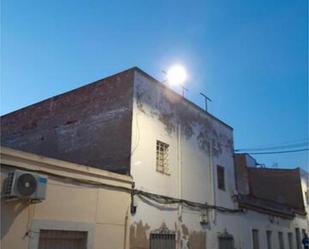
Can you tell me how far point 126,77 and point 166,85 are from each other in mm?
1871

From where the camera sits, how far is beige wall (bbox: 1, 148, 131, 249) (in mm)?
6527

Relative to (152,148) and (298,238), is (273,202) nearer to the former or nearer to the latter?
(298,238)

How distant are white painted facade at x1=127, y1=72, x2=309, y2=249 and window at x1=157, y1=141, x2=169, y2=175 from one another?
0.57 feet

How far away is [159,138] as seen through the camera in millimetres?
10984

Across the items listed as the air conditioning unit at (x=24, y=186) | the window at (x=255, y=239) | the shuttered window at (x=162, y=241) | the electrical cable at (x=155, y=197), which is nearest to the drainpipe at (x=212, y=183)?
the electrical cable at (x=155, y=197)

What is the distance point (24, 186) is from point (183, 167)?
21.0 ft

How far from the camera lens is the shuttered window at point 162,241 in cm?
972

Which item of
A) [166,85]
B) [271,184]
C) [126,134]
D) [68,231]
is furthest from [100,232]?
[271,184]

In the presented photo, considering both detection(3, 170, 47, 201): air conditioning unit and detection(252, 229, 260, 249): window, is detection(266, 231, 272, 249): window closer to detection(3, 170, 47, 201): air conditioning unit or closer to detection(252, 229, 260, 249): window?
detection(252, 229, 260, 249): window

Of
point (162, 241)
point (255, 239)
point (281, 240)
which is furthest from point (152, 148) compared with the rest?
point (281, 240)

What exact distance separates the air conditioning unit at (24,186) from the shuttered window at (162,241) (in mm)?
4239

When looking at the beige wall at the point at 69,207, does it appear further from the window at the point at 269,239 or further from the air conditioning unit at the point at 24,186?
the window at the point at 269,239

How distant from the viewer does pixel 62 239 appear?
297 inches

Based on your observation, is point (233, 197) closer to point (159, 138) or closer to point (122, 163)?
point (159, 138)
